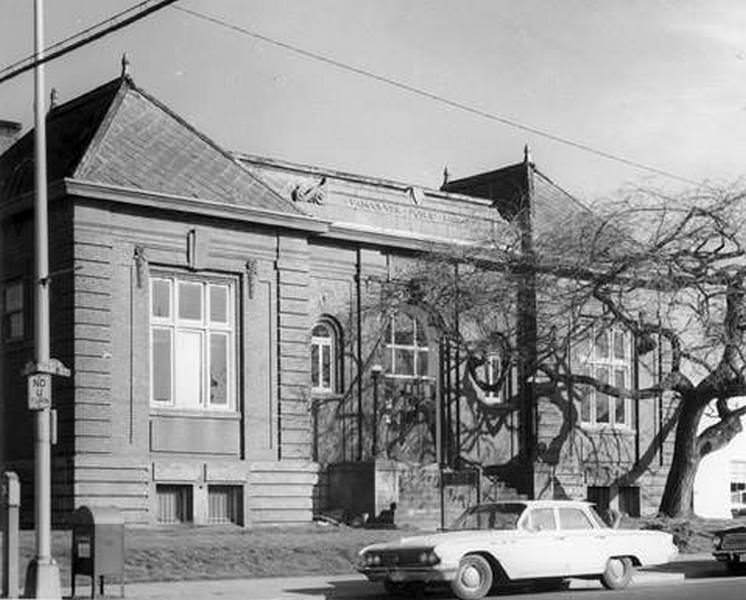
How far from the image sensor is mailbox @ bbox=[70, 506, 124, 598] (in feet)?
65.7

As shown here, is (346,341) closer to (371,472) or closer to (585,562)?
(371,472)

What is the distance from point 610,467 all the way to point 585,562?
58.4 feet

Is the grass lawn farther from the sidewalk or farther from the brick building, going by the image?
the brick building

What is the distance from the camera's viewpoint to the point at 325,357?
34562 millimetres

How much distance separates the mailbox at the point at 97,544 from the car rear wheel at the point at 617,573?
25.4 feet

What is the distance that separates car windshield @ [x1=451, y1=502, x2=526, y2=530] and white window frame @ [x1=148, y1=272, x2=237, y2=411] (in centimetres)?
989

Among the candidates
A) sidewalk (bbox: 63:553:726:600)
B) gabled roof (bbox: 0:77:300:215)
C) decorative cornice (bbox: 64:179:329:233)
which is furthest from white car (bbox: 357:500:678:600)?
gabled roof (bbox: 0:77:300:215)

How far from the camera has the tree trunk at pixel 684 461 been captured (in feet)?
115

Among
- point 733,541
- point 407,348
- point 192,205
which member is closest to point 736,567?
point 733,541

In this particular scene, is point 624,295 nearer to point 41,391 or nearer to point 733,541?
point 733,541

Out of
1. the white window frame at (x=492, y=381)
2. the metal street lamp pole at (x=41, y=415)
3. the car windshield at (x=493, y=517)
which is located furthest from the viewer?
the white window frame at (x=492, y=381)

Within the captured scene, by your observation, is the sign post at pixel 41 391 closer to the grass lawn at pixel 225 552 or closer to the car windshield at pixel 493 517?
the grass lawn at pixel 225 552

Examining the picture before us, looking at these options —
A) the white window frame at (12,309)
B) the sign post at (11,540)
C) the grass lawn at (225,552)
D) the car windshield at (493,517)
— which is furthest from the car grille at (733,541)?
the white window frame at (12,309)

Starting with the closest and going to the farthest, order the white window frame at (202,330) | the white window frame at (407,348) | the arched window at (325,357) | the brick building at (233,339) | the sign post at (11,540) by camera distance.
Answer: the sign post at (11,540) → the brick building at (233,339) → the white window frame at (202,330) → the arched window at (325,357) → the white window frame at (407,348)
